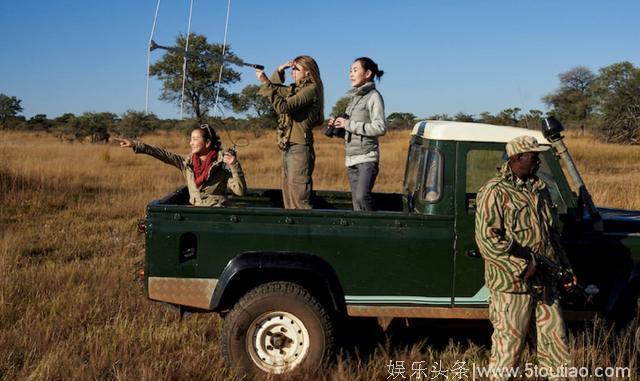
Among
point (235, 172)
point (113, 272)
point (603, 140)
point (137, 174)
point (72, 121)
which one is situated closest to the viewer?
point (235, 172)

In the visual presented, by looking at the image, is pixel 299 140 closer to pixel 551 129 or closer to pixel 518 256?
pixel 551 129

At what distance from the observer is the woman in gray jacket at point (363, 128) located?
15.0 feet

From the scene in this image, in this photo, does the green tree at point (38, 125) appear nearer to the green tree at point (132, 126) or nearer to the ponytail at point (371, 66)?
the green tree at point (132, 126)

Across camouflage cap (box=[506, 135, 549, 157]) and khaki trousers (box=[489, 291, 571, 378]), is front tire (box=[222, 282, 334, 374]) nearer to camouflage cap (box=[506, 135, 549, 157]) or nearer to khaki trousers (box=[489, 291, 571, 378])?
khaki trousers (box=[489, 291, 571, 378])

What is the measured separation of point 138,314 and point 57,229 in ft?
13.5

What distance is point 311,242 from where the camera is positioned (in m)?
3.78

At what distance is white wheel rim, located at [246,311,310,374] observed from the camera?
12.5ft

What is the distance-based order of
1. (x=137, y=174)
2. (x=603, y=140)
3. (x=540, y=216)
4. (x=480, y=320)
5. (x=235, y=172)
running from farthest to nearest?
(x=603, y=140)
(x=137, y=174)
(x=235, y=172)
(x=480, y=320)
(x=540, y=216)

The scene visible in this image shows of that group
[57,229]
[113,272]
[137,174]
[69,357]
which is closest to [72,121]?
[137,174]

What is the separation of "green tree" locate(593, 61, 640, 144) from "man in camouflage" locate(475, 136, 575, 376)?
713 inches

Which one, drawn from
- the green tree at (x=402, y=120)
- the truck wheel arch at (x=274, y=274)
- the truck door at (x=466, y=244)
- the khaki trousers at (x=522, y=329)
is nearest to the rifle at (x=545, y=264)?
the khaki trousers at (x=522, y=329)

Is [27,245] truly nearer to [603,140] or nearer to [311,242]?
[311,242]

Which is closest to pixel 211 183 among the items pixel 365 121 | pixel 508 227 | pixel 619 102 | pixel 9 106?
pixel 365 121

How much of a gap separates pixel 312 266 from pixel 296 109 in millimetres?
1449
